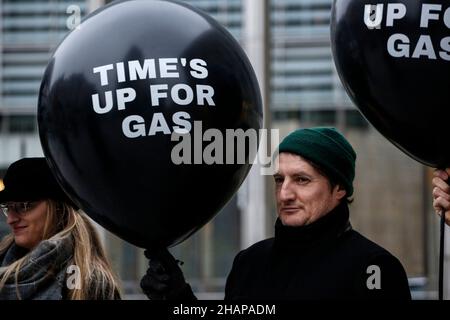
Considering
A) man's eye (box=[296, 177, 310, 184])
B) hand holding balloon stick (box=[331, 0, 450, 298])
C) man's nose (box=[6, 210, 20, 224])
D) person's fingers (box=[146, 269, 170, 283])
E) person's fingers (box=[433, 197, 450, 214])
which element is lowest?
person's fingers (box=[146, 269, 170, 283])

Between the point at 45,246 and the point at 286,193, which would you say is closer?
the point at 286,193

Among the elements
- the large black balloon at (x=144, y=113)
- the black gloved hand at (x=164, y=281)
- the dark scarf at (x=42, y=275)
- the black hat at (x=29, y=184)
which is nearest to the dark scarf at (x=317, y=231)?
the large black balloon at (x=144, y=113)

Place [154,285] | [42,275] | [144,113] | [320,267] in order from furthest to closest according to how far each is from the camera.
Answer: [42,275]
[320,267]
[154,285]
[144,113]

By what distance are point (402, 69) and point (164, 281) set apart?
2.88 feet

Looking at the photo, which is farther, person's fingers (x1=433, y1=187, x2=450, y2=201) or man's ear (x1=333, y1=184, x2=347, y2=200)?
man's ear (x1=333, y1=184, x2=347, y2=200)

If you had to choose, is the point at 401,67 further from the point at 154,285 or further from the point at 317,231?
the point at 154,285

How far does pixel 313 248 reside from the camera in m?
3.19

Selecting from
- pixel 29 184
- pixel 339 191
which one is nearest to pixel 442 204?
pixel 339 191

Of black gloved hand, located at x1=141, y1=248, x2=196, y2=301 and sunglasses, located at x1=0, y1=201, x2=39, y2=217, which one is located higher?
sunglasses, located at x1=0, y1=201, x2=39, y2=217

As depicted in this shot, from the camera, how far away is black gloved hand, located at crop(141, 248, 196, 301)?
A: 9.71 feet

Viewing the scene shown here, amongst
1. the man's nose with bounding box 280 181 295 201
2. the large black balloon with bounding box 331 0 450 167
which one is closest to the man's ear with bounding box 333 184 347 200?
the man's nose with bounding box 280 181 295 201

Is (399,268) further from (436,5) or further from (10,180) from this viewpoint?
(10,180)

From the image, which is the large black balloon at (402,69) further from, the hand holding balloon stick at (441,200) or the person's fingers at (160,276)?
the person's fingers at (160,276)

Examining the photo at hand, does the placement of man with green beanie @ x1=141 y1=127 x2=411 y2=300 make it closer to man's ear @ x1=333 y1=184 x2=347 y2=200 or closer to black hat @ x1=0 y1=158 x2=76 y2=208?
man's ear @ x1=333 y1=184 x2=347 y2=200
